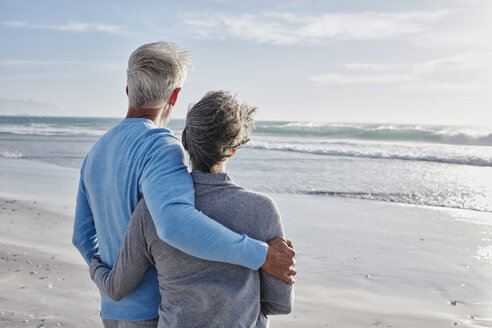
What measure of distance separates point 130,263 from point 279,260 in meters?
0.45

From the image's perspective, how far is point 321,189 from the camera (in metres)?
8.95

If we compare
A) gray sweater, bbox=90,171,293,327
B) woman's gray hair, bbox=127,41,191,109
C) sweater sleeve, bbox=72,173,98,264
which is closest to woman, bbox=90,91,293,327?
gray sweater, bbox=90,171,293,327

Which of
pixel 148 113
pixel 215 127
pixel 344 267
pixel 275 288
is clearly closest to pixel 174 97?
pixel 148 113

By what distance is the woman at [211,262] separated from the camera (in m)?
1.37

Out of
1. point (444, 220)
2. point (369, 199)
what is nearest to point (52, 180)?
point (369, 199)

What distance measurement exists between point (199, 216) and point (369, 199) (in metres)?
7.14

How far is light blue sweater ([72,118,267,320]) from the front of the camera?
1.32 metres

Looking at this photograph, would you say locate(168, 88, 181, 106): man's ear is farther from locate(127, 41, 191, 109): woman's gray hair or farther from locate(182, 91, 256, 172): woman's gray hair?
locate(182, 91, 256, 172): woman's gray hair

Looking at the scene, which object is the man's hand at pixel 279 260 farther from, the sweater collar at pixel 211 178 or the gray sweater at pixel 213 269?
the sweater collar at pixel 211 178

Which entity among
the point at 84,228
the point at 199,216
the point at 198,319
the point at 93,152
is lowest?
the point at 198,319

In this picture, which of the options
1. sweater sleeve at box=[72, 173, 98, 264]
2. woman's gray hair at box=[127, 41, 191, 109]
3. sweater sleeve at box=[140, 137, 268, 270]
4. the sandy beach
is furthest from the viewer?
the sandy beach

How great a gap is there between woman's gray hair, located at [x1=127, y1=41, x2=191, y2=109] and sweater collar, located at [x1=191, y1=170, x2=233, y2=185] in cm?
33

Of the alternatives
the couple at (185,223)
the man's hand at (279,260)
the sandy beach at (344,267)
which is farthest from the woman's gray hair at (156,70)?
the sandy beach at (344,267)

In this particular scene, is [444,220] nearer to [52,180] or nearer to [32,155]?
[52,180]
